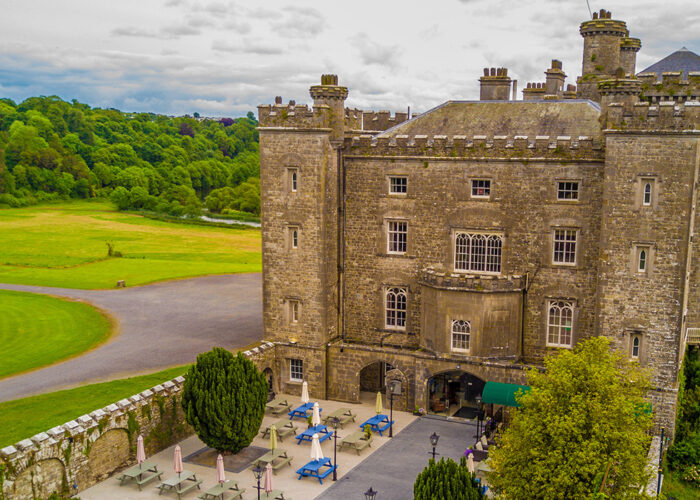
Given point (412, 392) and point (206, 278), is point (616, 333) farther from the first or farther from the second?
point (206, 278)

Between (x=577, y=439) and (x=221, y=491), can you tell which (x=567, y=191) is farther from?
(x=221, y=491)

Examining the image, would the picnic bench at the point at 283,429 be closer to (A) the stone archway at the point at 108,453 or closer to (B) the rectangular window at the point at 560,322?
(A) the stone archway at the point at 108,453

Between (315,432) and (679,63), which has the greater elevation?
(679,63)

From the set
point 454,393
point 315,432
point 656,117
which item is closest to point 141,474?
point 315,432

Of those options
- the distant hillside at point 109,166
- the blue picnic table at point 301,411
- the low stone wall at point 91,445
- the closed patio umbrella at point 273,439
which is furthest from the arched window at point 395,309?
the distant hillside at point 109,166

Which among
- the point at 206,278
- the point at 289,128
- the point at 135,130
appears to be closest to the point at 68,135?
the point at 135,130

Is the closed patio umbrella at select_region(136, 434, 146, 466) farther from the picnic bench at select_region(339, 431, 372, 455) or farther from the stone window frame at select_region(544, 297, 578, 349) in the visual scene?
the stone window frame at select_region(544, 297, 578, 349)
